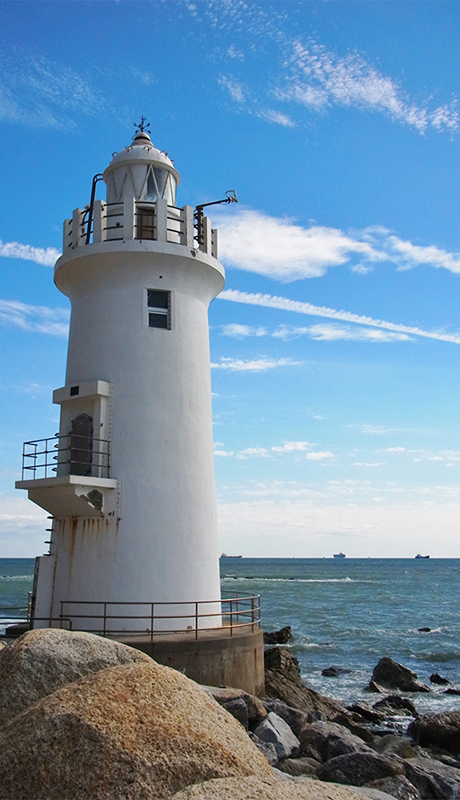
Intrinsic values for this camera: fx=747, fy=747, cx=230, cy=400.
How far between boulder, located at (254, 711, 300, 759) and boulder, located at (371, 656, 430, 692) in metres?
11.7

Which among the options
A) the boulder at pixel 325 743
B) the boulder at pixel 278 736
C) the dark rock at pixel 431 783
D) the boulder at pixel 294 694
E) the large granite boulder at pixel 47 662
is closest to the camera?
the large granite boulder at pixel 47 662

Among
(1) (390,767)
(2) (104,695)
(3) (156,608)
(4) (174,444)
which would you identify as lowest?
(1) (390,767)

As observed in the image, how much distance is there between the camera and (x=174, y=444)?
15648 mm

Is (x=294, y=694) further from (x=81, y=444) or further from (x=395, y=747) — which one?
(x=81, y=444)

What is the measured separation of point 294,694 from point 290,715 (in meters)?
3.11

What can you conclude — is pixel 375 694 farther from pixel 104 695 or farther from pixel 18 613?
pixel 18 613

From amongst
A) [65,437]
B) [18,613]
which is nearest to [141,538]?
[65,437]

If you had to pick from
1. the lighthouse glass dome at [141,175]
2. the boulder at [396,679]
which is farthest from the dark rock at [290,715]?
the lighthouse glass dome at [141,175]

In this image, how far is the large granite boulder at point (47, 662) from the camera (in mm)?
6691

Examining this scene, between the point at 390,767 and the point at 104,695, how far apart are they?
5.92 meters

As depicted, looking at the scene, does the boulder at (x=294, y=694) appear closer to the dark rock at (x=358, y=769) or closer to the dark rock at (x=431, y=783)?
the dark rock at (x=431, y=783)

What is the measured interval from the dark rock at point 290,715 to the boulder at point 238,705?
1.30 meters

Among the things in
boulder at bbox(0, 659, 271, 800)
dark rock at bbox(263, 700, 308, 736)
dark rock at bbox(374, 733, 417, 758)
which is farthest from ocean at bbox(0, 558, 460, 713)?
boulder at bbox(0, 659, 271, 800)

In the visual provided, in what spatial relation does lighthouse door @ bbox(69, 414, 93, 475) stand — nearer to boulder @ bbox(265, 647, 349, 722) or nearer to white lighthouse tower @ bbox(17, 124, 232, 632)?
white lighthouse tower @ bbox(17, 124, 232, 632)
